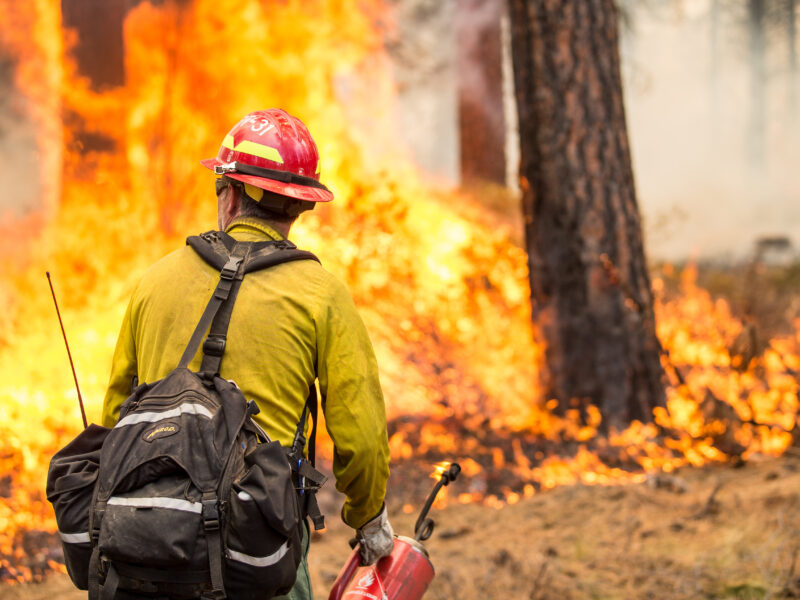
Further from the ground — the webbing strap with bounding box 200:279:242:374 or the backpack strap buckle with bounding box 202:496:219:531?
the webbing strap with bounding box 200:279:242:374

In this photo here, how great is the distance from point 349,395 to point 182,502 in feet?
1.99

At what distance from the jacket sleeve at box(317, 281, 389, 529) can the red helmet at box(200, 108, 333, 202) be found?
1.27 feet

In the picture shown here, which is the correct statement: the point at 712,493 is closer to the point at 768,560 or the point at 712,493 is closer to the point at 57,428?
the point at 768,560

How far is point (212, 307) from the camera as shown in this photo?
7.25 feet

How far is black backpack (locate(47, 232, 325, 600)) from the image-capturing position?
1.91 metres

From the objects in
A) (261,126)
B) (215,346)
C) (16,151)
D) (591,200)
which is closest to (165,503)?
(215,346)

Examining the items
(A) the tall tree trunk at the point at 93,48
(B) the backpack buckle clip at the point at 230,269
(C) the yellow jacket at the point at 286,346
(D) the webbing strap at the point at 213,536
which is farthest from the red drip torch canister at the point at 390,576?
(A) the tall tree trunk at the point at 93,48

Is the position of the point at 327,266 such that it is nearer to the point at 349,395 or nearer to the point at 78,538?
the point at 349,395

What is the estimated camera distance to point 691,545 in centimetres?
451

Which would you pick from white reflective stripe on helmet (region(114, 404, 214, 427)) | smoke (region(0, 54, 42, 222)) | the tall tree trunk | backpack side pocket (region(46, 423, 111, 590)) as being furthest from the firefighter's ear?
smoke (region(0, 54, 42, 222))

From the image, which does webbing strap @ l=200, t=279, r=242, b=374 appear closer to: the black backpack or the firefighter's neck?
the black backpack

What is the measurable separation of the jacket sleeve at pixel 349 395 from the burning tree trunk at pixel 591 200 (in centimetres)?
409

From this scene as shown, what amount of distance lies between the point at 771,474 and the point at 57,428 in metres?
5.02

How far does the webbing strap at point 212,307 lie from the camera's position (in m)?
2.19
